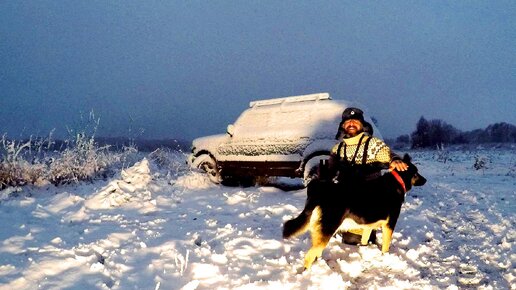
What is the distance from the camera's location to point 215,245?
4422 millimetres

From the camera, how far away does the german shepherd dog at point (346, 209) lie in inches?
141

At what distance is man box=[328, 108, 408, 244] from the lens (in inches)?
169

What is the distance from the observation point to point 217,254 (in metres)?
3.96

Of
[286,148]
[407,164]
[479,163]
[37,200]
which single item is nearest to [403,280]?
[407,164]

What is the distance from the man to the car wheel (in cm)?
541

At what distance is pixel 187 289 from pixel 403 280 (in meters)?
1.89

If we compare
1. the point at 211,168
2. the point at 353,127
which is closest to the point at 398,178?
the point at 353,127

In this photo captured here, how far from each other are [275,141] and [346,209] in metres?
4.90

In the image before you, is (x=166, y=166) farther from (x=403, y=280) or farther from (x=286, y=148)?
(x=403, y=280)

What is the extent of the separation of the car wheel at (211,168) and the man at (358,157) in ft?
17.8

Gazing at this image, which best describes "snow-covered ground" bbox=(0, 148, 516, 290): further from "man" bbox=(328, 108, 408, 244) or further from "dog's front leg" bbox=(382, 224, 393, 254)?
"man" bbox=(328, 108, 408, 244)

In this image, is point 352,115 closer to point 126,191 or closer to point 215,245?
point 215,245

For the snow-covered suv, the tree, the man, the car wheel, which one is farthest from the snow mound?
the tree

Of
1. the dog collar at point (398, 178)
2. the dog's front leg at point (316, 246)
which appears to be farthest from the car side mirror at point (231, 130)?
the dog's front leg at point (316, 246)
